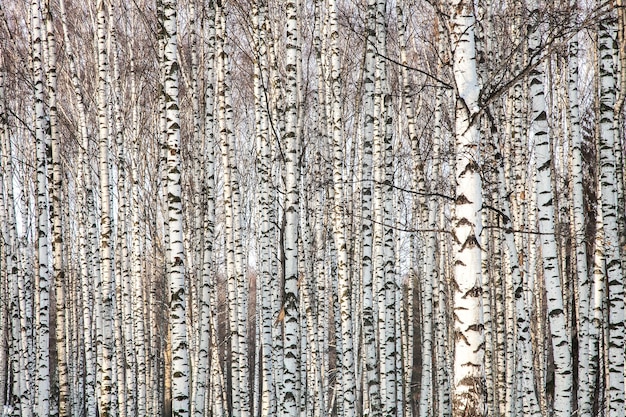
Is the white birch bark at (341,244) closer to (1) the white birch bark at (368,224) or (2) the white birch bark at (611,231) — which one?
(1) the white birch bark at (368,224)

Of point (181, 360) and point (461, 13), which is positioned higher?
point (461, 13)

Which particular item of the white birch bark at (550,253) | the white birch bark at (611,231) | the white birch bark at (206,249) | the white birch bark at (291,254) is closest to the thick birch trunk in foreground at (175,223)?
the white birch bark at (291,254)

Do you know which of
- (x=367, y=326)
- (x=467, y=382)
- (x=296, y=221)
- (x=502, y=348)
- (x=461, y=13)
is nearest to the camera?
(x=467, y=382)

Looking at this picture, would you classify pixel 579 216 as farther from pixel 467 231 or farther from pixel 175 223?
pixel 175 223

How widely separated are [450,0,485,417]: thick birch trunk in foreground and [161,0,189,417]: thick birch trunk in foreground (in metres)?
2.81

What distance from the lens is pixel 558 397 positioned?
6.47 metres

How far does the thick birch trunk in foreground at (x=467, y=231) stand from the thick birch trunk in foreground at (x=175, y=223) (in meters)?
2.81

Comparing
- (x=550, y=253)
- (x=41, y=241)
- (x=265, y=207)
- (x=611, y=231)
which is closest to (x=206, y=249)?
(x=265, y=207)

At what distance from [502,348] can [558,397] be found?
295 cm

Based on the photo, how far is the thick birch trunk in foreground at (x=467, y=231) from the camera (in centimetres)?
467

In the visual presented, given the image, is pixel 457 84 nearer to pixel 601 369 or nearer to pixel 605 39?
pixel 605 39

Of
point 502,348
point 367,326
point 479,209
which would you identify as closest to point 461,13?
point 479,209

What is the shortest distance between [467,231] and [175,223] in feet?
9.88

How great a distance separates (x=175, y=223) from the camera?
250 inches
